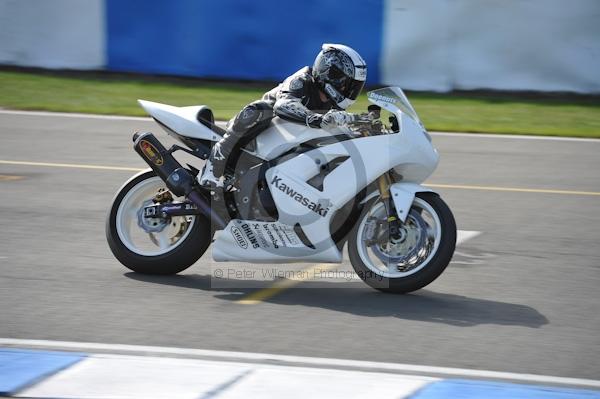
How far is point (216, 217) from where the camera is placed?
296 inches

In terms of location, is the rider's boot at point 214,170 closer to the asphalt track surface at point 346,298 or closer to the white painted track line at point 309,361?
the asphalt track surface at point 346,298

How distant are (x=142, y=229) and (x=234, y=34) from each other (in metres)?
9.50

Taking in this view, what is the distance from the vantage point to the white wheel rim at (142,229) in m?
7.73

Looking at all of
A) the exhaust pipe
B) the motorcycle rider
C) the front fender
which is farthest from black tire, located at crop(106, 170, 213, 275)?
the front fender

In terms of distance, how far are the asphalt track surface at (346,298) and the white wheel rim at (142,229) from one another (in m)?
0.23

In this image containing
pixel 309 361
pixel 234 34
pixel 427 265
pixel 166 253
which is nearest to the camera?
pixel 309 361

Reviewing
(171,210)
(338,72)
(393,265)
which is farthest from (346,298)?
(338,72)

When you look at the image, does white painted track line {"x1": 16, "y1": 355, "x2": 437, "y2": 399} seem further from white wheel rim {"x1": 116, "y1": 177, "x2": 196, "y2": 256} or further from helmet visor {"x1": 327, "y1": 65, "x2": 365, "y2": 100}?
helmet visor {"x1": 327, "y1": 65, "x2": 365, "y2": 100}

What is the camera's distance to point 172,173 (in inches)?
301

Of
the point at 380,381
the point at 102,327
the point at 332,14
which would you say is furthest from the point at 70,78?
the point at 380,381

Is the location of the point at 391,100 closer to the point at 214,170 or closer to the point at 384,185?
the point at 384,185

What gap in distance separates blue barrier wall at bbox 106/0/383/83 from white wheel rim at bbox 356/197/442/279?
30.4 ft

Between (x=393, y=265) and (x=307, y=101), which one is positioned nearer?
(x=393, y=265)

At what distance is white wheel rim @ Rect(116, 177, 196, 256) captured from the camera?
7734mm
